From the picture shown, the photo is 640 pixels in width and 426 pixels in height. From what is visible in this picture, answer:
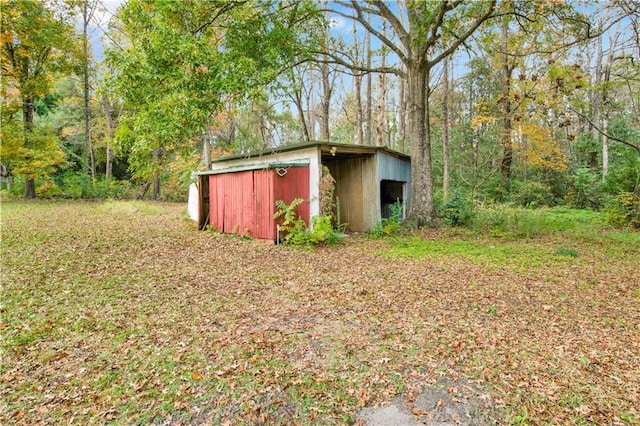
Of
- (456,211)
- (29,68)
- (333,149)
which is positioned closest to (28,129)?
(29,68)

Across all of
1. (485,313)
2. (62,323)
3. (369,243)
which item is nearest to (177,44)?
(62,323)

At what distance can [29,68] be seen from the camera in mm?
16344

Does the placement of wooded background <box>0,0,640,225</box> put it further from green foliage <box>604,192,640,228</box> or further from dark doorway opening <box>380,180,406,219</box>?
dark doorway opening <box>380,180,406,219</box>

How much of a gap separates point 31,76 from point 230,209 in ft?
46.2

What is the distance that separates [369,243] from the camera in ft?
28.3

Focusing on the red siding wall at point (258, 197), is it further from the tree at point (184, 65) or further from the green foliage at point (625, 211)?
the green foliage at point (625, 211)

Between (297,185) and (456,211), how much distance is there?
16.7 feet

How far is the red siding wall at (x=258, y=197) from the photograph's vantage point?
8523mm

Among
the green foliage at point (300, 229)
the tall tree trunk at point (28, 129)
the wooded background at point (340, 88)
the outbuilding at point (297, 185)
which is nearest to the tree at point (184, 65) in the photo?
the wooded background at point (340, 88)

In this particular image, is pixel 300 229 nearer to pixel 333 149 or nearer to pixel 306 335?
pixel 333 149

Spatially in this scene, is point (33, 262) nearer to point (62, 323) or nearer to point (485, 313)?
point (62, 323)

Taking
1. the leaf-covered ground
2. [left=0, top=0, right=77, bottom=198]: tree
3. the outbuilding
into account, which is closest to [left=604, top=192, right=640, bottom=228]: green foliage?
the leaf-covered ground

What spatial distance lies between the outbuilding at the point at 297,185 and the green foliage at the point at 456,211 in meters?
1.35

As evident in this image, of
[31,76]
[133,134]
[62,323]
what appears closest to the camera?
[62,323]
